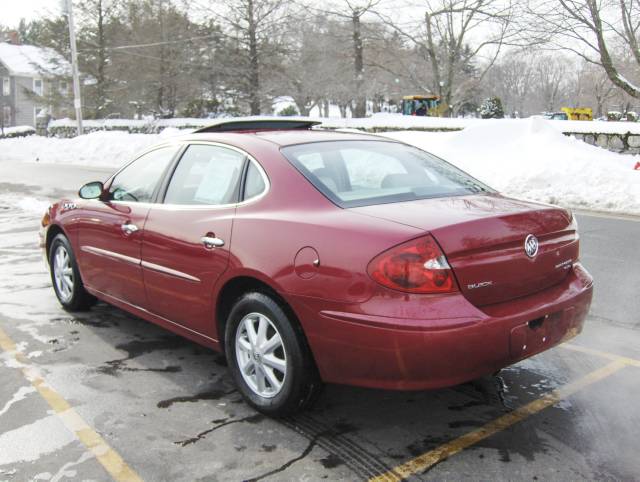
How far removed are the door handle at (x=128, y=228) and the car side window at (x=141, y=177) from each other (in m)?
0.20

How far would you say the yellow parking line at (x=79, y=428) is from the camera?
9.74 feet

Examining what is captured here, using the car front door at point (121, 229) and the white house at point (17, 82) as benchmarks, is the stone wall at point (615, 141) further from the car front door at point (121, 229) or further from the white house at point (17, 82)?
the white house at point (17, 82)

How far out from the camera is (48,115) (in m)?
54.9

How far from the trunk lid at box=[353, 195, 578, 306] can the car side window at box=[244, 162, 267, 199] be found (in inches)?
25.3

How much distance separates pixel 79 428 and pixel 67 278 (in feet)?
7.66

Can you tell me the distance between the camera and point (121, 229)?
4.50m

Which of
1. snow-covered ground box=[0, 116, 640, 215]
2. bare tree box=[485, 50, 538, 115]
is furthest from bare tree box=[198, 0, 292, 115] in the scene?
bare tree box=[485, 50, 538, 115]

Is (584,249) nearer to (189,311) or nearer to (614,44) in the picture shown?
(189,311)

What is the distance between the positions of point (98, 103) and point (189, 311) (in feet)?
147

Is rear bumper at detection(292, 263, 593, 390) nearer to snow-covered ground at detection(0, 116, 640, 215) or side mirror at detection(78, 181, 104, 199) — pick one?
side mirror at detection(78, 181, 104, 199)

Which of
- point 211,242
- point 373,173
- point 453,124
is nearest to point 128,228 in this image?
point 211,242

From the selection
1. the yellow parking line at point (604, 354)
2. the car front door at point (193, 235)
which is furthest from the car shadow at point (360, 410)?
the car front door at point (193, 235)

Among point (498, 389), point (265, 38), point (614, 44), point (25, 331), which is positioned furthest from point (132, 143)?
point (498, 389)

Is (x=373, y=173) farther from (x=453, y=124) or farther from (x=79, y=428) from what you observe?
(x=453, y=124)
